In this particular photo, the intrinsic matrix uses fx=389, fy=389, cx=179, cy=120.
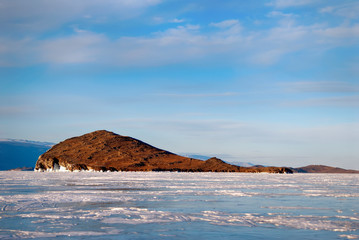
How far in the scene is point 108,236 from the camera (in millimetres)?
12461

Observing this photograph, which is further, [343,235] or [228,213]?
[228,213]

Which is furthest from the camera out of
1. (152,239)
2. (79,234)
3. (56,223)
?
(56,223)

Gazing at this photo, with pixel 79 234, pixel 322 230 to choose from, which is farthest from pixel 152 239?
pixel 322 230

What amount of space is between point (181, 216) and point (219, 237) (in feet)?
15.5

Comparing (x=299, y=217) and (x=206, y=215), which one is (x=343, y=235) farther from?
(x=206, y=215)

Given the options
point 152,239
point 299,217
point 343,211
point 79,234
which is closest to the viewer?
point 152,239

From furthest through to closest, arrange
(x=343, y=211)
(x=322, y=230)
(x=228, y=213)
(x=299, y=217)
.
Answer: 1. (x=343, y=211)
2. (x=228, y=213)
3. (x=299, y=217)
4. (x=322, y=230)

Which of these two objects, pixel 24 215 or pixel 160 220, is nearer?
pixel 160 220

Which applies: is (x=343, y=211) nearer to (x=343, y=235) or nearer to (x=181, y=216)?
(x=343, y=235)

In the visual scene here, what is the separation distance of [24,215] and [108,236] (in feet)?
21.3

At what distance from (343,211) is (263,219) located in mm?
5727

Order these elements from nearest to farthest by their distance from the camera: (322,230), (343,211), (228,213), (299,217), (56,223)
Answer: (322,230) < (56,223) < (299,217) < (228,213) < (343,211)

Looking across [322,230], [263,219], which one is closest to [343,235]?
[322,230]

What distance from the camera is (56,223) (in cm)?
1495
